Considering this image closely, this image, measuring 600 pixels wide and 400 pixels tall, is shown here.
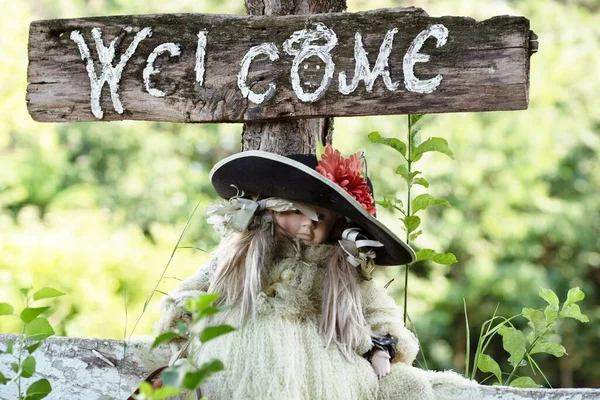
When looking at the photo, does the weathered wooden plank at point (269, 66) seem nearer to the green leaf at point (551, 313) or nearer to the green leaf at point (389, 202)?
the green leaf at point (389, 202)

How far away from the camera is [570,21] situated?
5.74 m

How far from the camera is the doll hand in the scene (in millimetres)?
1611

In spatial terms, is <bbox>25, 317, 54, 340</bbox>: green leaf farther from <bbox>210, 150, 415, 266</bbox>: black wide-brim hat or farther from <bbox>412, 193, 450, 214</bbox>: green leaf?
<bbox>412, 193, 450, 214</bbox>: green leaf

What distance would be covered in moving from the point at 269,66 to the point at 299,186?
31cm

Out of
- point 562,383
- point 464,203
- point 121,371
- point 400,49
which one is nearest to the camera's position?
point 400,49

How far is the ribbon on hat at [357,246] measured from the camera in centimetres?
160

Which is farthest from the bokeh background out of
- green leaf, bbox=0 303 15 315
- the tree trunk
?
green leaf, bbox=0 303 15 315

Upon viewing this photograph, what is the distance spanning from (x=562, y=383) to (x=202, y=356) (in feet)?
16.9

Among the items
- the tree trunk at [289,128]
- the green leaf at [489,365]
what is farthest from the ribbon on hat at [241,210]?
the green leaf at [489,365]

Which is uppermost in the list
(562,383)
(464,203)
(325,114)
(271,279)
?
(325,114)

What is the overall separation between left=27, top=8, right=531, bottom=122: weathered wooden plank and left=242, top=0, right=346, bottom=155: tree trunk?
0.19ft

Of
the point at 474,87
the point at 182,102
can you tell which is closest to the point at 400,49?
the point at 474,87

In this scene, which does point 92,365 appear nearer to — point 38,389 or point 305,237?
point 38,389

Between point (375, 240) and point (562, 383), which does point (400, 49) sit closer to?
point (375, 240)
